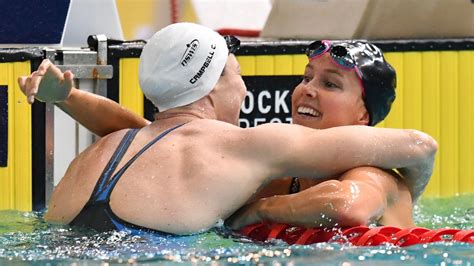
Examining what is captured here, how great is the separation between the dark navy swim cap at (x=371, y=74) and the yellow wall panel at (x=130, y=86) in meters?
1.32

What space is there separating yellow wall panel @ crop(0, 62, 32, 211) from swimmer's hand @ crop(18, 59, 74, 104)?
837 mm

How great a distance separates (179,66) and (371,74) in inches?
24.6

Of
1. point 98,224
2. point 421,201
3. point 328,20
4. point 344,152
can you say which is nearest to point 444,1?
point 328,20

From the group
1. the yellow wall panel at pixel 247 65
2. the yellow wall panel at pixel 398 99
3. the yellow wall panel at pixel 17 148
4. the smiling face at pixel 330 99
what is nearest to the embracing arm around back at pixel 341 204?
the smiling face at pixel 330 99

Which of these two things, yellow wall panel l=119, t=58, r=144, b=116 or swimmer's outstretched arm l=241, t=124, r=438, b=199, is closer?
swimmer's outstretched arm l=241, t=124, r=438, b=199

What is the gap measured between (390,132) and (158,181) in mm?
733

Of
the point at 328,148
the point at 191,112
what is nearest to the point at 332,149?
the point at 328,148

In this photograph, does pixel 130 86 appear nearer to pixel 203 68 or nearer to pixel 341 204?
pixel 203 68

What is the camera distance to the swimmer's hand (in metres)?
3.55

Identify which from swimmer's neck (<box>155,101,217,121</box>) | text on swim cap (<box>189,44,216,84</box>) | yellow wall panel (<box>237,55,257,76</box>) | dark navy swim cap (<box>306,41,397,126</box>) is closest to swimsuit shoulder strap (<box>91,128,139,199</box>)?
swimmer's neck (<box>155,101,217,121</box>)

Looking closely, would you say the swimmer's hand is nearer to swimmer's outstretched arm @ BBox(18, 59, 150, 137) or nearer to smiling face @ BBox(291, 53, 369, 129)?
swimmer's outstretched arm @ BBox(18, 59, 150, 137)

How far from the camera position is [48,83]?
379 cm

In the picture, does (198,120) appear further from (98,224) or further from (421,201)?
(421,201)

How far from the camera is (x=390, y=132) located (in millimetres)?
3551
